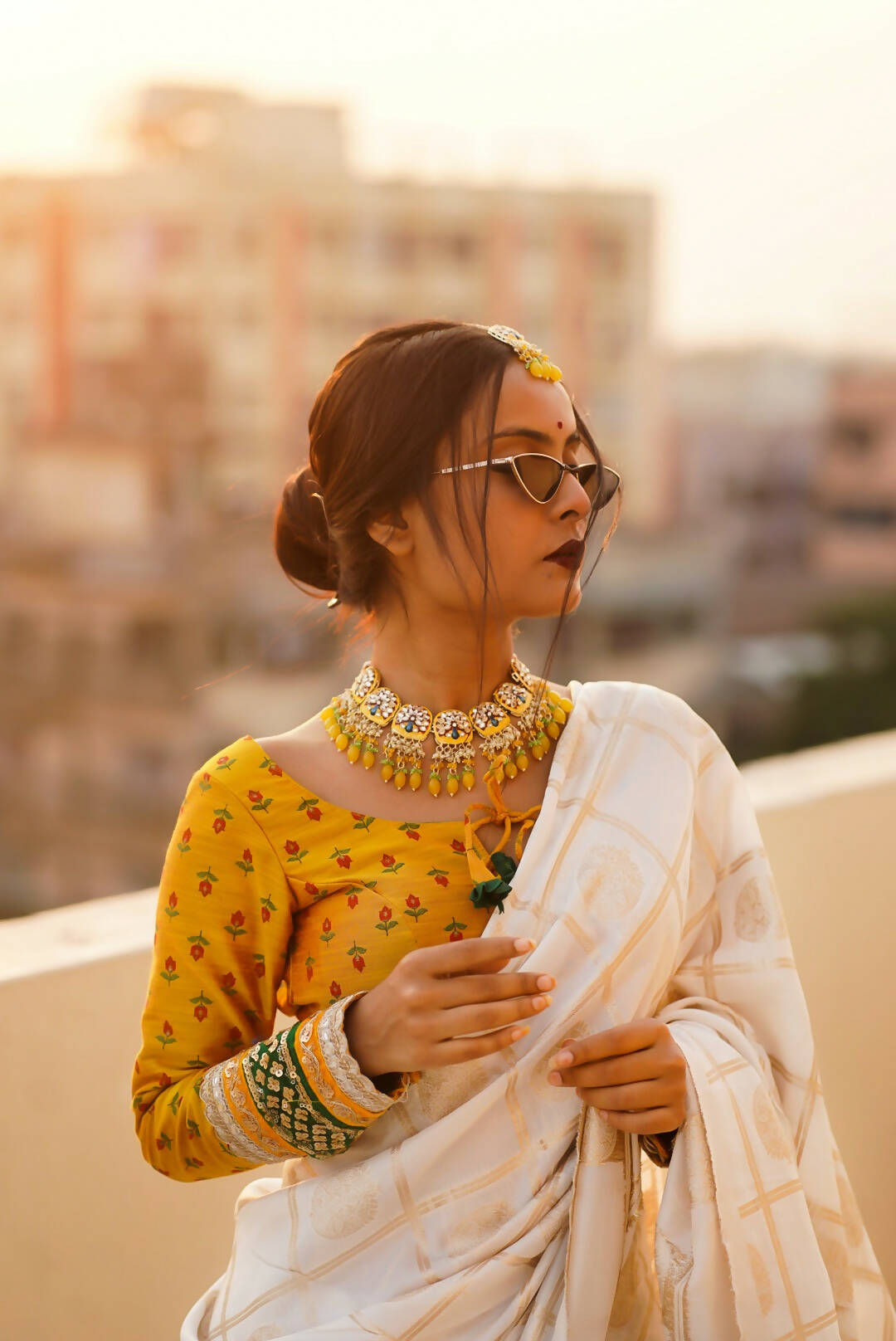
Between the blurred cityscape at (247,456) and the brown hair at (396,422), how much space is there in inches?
1172

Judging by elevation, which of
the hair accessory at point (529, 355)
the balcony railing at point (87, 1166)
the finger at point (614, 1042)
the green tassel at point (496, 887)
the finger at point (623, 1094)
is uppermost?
the hair accessory at point (529, 355)

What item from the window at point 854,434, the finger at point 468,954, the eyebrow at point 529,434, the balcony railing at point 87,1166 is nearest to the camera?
the finger at point 468,954

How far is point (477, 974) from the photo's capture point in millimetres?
1211

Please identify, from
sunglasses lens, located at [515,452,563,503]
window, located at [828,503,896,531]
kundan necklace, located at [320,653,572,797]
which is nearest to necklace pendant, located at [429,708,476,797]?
kundan necklace, located at [320,653,572,797]

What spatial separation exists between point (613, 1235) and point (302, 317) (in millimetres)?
38141

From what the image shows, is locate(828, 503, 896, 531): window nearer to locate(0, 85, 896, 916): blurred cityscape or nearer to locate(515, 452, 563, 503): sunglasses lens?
locate(0, 85, 896, 916): blurred cityscape

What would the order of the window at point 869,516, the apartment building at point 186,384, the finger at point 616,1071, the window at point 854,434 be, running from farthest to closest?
the window at point 869,516, the window at point 854,434, the apartment building at point 186,384, the finger at point 616,1071

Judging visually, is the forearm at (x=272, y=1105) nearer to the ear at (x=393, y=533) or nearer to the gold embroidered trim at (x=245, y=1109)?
the gold embroidered trim at (x=245, y=1109)

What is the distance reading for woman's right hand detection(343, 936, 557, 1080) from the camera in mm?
1177

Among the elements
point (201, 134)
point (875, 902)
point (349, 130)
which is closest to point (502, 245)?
point (349, 130)

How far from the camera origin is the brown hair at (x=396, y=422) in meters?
1.37

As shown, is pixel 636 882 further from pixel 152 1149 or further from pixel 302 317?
pixel 302 317

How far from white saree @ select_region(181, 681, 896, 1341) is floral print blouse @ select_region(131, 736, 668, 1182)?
0.23ft

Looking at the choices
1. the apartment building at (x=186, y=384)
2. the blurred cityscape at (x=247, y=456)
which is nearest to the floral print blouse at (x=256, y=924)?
the blurred cityscape at (x=247, y=456)
